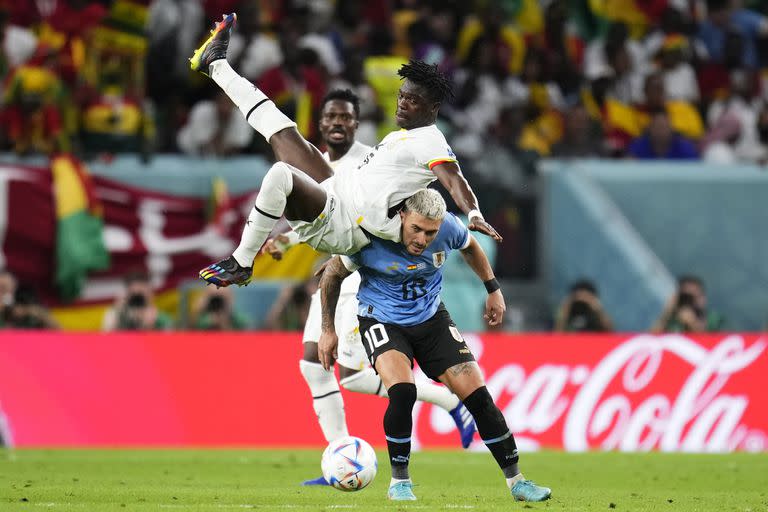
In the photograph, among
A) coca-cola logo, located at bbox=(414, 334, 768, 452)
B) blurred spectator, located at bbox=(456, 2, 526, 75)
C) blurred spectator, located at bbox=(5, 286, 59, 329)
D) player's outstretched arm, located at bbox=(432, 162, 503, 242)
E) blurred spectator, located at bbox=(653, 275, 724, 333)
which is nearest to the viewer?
player's outstretched arm, located at bbox=(432, 162, 503, 242)

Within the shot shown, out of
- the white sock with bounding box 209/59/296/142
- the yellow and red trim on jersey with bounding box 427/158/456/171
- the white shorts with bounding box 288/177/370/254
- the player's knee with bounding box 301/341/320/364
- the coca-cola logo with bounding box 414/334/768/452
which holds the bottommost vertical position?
the coca-cola logo with bounding box 414/334/768/452

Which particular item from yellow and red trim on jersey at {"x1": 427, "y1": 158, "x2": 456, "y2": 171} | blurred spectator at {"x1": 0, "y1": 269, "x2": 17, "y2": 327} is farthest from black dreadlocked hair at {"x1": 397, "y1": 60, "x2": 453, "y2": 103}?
blurred spectator at {"x1": 0, "y1": 269, "x2": 17, "y2": 327}

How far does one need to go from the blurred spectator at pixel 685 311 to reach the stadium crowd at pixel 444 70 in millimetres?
811

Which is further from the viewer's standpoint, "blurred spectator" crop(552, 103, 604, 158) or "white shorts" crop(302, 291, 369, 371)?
"blurred spectator" crop(552, 103, 604, 158)

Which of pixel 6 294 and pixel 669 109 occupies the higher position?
pixel 669 109

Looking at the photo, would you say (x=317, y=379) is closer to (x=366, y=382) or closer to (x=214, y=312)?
(x=366, y=382)

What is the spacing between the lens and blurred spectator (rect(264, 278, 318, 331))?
15.2 metres

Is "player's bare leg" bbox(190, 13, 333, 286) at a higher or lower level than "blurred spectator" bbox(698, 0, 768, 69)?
lower

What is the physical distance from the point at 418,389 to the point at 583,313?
18.4ft

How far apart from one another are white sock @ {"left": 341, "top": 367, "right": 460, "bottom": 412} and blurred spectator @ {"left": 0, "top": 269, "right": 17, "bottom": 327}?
586 cm

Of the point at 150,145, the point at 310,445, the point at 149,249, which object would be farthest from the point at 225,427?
the point at 150,145

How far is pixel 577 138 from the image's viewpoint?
17.7m

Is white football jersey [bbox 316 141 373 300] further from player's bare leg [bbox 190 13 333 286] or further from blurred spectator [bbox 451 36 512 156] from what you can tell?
blurred spectator [bbox 451 36 512 156]

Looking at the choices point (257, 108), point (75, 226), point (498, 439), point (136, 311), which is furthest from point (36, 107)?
point (498, 439)
